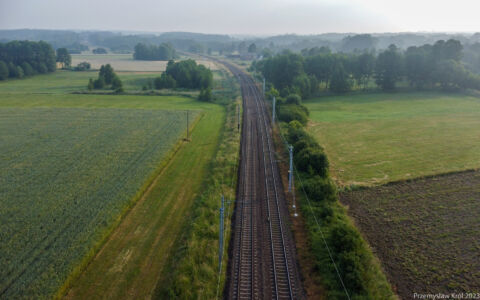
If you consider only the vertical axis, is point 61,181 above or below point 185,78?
below

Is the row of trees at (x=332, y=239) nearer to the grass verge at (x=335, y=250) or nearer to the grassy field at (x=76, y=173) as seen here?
the grass verge at (x=335, y=250)

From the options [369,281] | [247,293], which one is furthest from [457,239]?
[247,293]

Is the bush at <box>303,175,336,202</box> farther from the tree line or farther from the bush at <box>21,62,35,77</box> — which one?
the bush at <box>21,62,35,77</box>

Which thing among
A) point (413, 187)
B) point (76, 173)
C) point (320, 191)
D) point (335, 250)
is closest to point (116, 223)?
point (76, 173)

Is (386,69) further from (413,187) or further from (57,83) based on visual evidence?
(57,83)

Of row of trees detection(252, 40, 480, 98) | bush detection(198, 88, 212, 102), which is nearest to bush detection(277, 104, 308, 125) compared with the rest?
bush detection(198, 88, 212, 102)

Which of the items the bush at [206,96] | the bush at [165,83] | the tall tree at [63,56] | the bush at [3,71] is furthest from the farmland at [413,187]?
the tall tree at [63,56]
